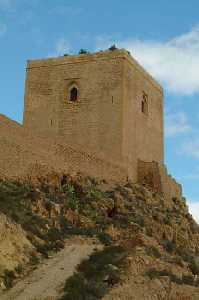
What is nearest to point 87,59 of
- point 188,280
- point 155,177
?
point 155,177

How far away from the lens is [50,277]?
1188 centimetres

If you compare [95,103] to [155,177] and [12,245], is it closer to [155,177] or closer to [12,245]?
[155,177]

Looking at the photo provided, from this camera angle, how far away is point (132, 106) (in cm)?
2377

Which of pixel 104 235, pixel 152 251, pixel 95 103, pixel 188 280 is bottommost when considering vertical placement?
pixel 188 280

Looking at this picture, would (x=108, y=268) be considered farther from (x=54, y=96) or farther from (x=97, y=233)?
(x=54, y=96)

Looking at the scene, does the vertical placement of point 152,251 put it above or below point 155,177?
below

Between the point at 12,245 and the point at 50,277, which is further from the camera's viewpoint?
the point at 12,245

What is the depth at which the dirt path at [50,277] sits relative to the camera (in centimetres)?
1103

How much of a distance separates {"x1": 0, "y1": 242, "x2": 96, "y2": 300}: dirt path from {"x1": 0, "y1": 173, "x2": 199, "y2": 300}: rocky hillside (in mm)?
190

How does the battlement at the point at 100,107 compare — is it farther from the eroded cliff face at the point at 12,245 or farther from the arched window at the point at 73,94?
the eroded cliff face at the point at 12,245

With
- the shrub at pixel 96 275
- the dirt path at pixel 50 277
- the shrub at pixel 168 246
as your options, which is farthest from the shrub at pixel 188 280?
the shrub at pixel 168 246

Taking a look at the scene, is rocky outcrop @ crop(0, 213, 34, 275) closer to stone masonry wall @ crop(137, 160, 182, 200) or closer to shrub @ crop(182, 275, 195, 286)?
shrub @ crop(182, 275, 195, 286)

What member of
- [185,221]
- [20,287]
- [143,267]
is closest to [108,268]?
[143,267]

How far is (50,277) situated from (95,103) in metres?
12.4
